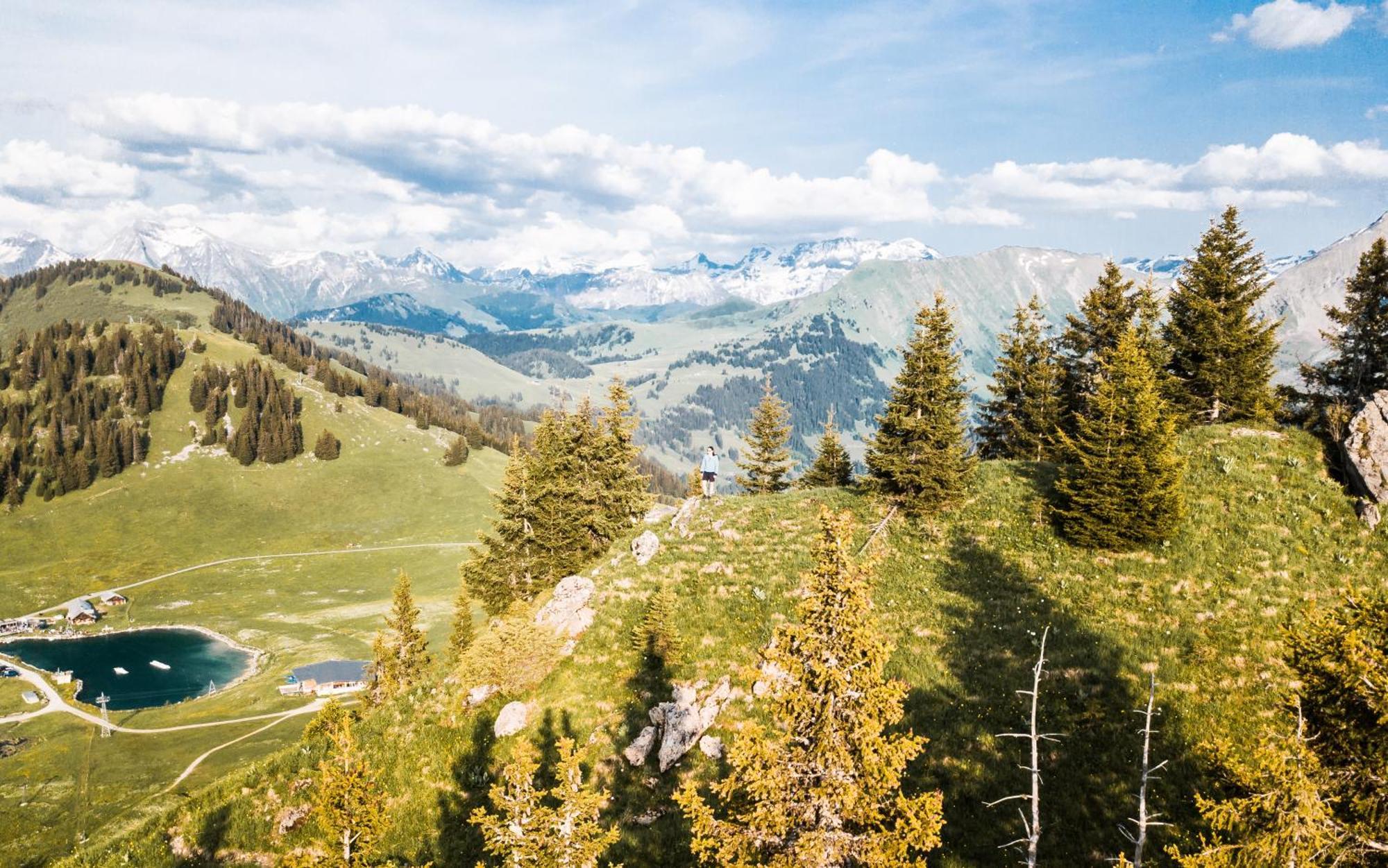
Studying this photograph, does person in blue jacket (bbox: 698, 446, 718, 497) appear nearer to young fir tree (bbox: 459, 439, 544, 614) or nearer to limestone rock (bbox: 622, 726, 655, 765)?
young fir tree (bbox: 459, 439, 544, 614)


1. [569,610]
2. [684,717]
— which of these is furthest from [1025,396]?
[684,717]

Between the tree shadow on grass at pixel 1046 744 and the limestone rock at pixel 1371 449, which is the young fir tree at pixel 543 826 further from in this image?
the limestone rock at pixel 1371 449

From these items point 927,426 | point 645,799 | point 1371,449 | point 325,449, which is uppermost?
point 1371,449

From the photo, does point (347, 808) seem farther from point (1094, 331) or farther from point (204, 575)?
point (204, 575)

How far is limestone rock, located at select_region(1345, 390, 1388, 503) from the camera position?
27.0 meters

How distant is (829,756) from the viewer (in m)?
12.2

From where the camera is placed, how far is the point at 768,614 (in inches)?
1171

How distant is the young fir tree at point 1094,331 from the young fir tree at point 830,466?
20.5 meters

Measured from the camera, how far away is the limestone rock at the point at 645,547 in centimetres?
3656

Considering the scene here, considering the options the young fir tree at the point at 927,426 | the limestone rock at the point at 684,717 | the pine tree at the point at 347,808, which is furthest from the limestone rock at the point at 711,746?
the young fir tree at the point at 927,426

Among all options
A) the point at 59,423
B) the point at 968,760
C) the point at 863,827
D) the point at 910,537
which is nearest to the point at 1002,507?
the point at 910,537

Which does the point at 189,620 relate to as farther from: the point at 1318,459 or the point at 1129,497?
the point at 1318,459

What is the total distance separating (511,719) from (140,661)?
119453 millimetres

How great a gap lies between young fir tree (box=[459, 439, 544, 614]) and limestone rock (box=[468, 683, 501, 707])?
64.0 feet
